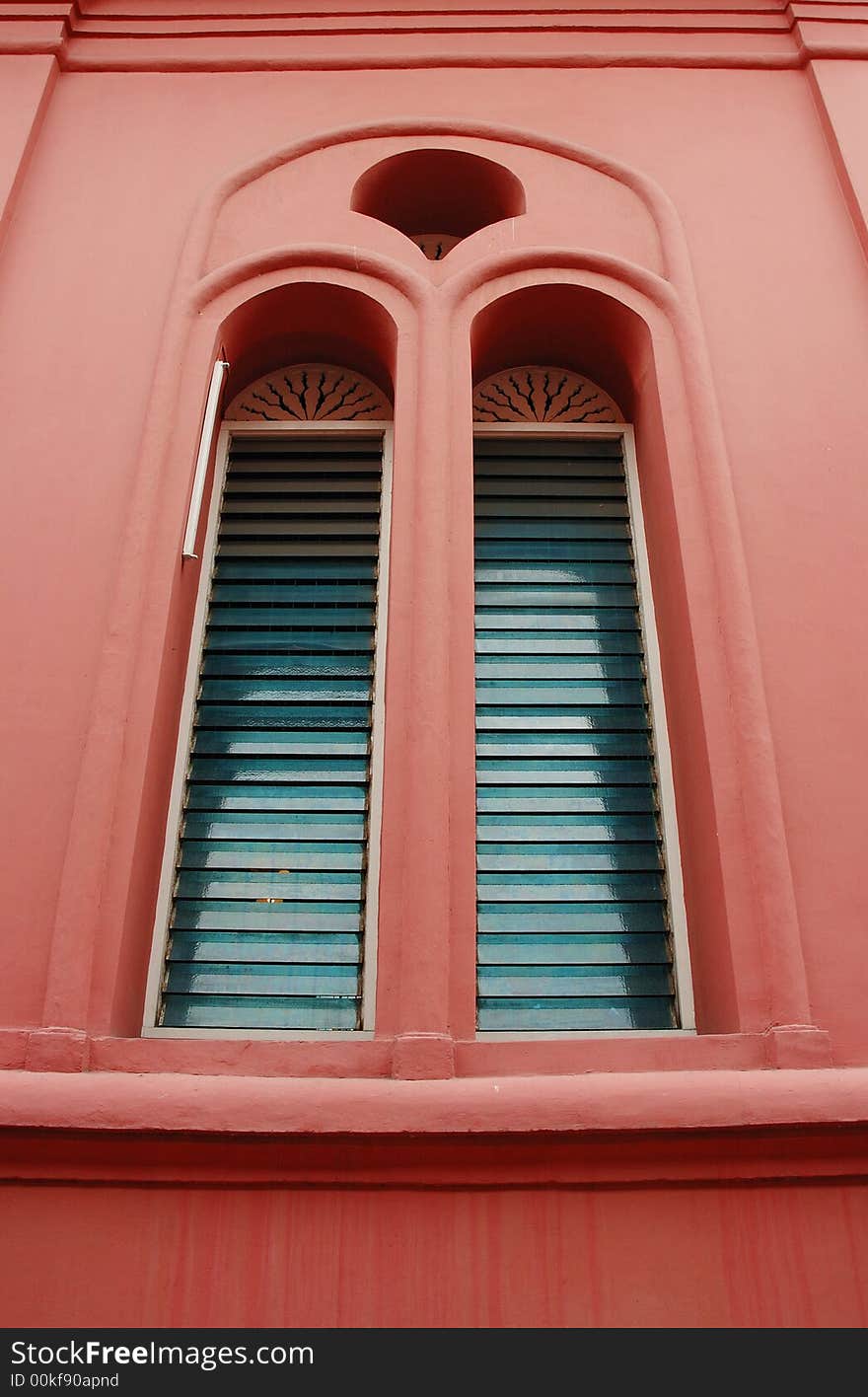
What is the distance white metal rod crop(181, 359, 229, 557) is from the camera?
4566mm

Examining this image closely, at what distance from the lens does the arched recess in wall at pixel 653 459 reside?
4020mm

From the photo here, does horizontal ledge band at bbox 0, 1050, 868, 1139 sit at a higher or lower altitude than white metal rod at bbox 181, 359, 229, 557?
lower

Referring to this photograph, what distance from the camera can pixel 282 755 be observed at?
A: 15.1 feet

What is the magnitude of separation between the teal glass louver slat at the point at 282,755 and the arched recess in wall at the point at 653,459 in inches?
33.8

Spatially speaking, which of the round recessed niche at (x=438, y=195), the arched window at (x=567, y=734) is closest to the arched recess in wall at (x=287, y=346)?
the arched window at (x=567, y=734)

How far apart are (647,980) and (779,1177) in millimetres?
889

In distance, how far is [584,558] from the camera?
5133 mm

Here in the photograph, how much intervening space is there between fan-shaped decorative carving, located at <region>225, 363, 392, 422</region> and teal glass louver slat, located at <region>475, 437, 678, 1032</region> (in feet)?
2.04

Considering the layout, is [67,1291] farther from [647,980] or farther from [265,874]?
[647,980]

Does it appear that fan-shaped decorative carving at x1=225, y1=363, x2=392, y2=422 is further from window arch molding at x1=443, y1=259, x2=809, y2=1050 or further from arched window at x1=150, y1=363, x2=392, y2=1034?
window arch molding at x1=443, y1=259, x2=809, y2=1050

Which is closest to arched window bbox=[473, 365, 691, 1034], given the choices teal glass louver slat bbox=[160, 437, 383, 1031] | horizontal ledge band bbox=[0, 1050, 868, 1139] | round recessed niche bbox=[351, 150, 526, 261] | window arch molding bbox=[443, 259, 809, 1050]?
window arch molding bbox=[443, 259, 809, 1050]

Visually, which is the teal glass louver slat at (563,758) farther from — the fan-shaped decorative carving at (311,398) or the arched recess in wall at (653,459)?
the fan-shaped decorative carving at (311,398)

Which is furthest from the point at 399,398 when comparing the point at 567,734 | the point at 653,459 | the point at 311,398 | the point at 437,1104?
the point at 437,1104

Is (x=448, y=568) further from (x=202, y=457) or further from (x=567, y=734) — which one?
(x=202, y=457)
